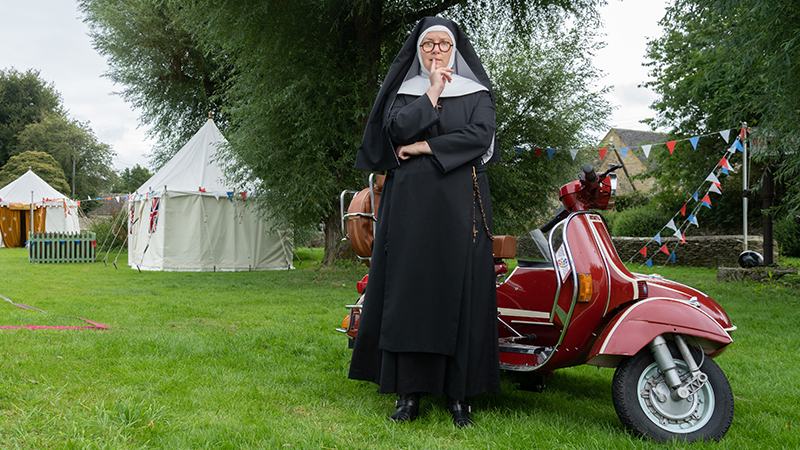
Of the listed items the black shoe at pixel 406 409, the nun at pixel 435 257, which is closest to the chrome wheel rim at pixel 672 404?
the nun at pixel 435 257

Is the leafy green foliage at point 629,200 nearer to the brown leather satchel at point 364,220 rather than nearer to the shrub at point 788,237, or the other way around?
the shrub at point 788,237

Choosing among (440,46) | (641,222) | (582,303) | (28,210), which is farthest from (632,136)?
(582,303)

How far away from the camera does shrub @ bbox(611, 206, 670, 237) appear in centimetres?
1986

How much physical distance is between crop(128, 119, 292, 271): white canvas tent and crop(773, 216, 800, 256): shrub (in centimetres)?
1512

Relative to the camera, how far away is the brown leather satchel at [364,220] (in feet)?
10.3

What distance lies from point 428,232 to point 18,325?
4276 mm

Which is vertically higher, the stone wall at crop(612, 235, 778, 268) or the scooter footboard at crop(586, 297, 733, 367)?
the scooter footboard at crop(586, 297, 733, 367)

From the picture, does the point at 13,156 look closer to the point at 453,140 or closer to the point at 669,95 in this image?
the point at 669,95

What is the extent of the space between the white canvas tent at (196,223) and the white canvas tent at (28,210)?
13.1 metres

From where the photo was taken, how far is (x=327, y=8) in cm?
993

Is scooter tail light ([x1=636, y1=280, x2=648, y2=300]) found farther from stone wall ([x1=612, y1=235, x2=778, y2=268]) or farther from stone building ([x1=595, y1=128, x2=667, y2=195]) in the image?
stone building ([x1=595, y1=128, x2=667, y2=195])

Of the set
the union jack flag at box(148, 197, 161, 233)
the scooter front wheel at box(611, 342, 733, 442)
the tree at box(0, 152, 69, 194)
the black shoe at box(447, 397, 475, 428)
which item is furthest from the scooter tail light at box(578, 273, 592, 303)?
the tree at box(0, 152, 69, 194)

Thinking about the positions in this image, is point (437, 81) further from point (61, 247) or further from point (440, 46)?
point (61, 247)

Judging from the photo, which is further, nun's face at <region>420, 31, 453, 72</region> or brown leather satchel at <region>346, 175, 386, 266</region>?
brown leather satchel at <region>346, 175, 386, 266</region>
